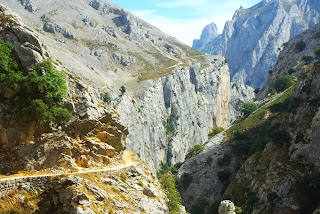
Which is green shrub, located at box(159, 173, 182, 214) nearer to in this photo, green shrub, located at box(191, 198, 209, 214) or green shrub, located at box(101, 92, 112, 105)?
green shrub, located at box(191, 198, 209, 214)

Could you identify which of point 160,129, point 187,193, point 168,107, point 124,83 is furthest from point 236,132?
point 124,83

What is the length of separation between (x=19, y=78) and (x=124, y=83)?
119 meters

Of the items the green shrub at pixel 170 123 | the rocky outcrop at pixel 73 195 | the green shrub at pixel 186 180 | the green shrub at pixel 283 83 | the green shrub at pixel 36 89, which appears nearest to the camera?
the rocky outcrop at pixel 73 195

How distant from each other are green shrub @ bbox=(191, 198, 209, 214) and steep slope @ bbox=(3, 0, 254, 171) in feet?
130

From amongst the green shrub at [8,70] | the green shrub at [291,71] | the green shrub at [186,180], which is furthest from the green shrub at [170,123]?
the green shrub at [8,70]

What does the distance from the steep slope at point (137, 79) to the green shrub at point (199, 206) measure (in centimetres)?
3947

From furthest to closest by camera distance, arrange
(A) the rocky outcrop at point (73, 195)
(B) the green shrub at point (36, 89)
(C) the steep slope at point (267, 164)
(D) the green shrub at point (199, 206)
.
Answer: (D) the green shrub at point (199, 206) < (C) the steep slope at point (267, 164) < (B) the green shrub at point (36, 89) < (A) the rocky outcrop at point (73, 195)

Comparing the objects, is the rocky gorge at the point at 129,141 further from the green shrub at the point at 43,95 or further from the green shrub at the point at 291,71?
the green shrub at the point at 291,71

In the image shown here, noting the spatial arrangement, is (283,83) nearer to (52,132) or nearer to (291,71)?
(291,71)

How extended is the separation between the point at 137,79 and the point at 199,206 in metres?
89.4

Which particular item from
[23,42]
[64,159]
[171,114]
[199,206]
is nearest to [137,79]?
[171,114]

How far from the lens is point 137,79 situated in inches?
6102

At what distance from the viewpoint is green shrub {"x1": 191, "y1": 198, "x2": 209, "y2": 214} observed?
7931cm

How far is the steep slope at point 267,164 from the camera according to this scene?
59594 mm
